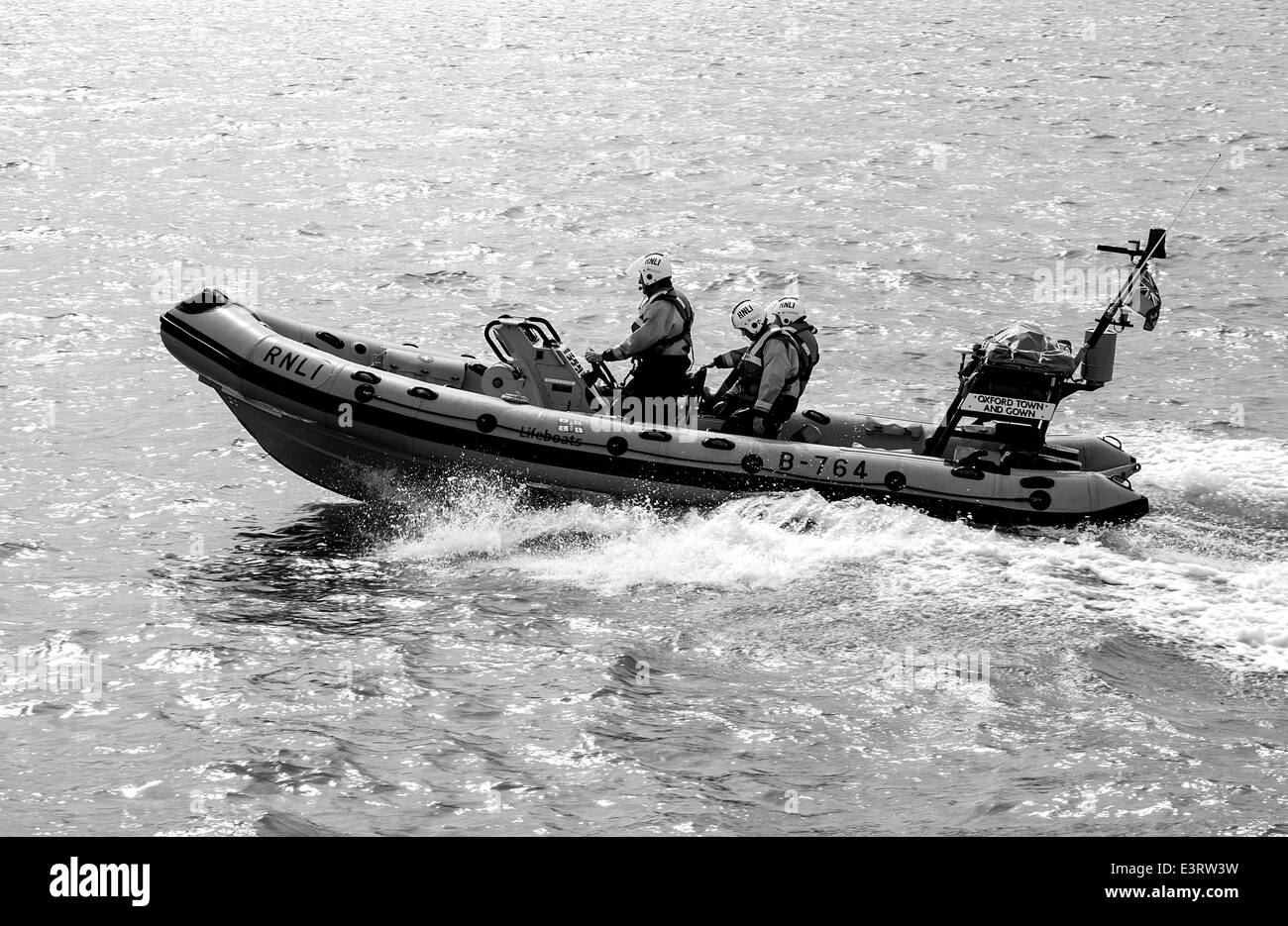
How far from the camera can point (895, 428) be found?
10.1m

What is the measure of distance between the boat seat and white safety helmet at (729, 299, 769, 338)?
41.1 inches

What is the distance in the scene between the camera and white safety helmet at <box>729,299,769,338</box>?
961 centimetres

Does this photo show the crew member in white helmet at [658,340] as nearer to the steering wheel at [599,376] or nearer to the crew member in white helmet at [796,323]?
the steering wheel at [599,376]

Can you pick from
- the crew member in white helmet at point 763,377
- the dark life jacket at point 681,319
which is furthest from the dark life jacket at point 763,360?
the dark life jacket at point 681,319

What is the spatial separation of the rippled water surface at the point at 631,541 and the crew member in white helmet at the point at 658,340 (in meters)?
1.04

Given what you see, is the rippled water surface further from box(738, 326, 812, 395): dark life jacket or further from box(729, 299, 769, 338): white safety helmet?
box(729, 299, 769, 338): white safety helmet

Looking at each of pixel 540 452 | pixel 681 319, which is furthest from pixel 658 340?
pixel 540 452

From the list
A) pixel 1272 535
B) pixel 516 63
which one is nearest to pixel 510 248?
pixel 1272 535

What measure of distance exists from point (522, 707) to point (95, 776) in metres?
1.90

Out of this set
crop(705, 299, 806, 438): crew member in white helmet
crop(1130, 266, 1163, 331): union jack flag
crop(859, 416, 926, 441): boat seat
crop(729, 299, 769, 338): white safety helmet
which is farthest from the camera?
crop(859, 416, 926, 441): boat seat

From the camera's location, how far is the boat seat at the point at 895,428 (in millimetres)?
10125

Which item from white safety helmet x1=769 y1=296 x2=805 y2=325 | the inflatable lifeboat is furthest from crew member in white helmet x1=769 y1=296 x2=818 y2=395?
the inflatable lifeboat

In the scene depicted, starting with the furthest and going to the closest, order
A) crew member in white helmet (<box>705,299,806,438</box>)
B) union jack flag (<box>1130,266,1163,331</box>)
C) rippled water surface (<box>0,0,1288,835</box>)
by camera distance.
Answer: crew member in white helmet (<box>705,299,806,438</box>) → union jack flag (<box>1130,266,1163,331</box>) → rippled water surface (<box>0,0,1288,835</box>)
